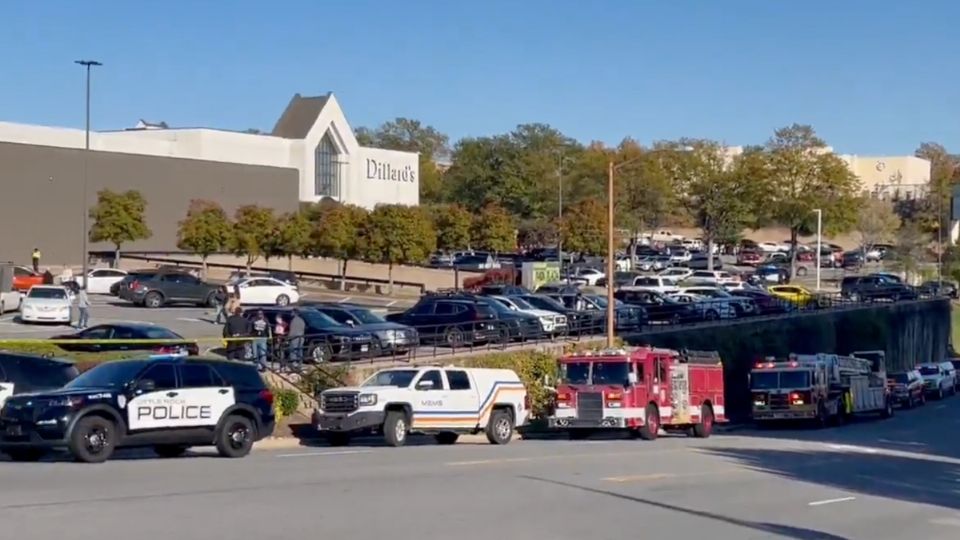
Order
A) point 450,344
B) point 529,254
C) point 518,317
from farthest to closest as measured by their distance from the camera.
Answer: point 529,254, point 518,317, point 450,344

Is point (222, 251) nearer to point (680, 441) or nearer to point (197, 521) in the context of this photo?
point (680, 441)

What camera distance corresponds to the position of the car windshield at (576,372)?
38.1m

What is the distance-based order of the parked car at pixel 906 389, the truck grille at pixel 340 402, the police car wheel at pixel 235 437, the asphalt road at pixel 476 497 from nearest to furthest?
the asphalt road at pixel 476 497 → the police car wheel at pixel 235 437 → the truck grille at pixel 340 402 → the parked car at pixel 906 389

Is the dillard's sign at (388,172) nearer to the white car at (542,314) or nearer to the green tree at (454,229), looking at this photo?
the green tree at (454,229)

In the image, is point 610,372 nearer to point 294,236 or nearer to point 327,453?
point 327,453

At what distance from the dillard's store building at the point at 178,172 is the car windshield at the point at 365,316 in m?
40.1

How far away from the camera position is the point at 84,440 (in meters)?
22.9

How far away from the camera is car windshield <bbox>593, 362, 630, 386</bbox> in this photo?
3800 cm

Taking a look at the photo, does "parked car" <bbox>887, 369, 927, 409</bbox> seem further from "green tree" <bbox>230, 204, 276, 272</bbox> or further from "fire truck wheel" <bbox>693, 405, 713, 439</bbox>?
"green tree" <bbox>230, 204, 276, 272</bbox>

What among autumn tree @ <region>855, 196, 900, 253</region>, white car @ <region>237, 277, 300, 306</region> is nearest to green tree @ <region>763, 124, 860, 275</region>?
autumn tree @ <region>855, 196, 900, 253</region>

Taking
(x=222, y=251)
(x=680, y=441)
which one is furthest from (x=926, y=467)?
(x=222, y=251)

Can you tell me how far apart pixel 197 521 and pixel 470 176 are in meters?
128

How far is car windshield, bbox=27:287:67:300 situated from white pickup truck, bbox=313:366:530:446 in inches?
862

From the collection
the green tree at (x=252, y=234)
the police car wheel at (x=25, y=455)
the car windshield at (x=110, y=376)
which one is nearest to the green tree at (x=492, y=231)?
the green tree at (x=252, y=234)
